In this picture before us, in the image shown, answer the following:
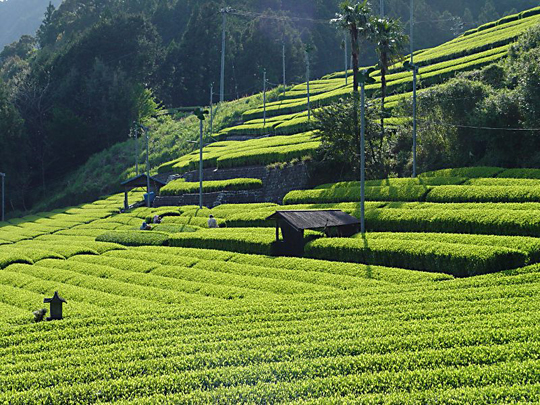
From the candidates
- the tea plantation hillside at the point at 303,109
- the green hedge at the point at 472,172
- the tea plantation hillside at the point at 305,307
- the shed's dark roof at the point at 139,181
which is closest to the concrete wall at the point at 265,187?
the tea plantation hillside at the point at 303,109

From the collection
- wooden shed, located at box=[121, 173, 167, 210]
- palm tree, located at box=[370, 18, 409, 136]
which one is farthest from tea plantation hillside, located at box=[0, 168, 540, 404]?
wooden shed, located at box=[121, 173, 167, 210]

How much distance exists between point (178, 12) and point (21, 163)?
180 feet

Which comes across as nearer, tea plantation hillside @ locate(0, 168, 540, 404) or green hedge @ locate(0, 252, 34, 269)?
tea plantation hillside @ locate(0, 168, 540, 404)

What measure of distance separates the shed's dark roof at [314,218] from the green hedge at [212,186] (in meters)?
18.3

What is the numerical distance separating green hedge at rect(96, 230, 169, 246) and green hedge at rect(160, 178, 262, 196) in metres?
10.7

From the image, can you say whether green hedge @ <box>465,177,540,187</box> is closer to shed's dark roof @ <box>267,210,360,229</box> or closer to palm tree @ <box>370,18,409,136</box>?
shed's dark roof @ <box>267,210,360,229</box>

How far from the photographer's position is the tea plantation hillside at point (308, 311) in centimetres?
1187

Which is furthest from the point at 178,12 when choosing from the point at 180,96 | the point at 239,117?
the point at 239,117

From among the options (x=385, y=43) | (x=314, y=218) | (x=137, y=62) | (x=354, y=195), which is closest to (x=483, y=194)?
(x=314, y=218)

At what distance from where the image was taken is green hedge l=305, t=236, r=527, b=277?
20.4 m

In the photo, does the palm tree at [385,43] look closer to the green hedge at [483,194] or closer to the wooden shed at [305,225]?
the green hedge at [483,194]

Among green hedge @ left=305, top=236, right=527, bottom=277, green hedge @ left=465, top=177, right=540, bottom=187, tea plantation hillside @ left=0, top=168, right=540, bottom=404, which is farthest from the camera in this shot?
green hedge @ left=465, top=177, right=540, bottom=187

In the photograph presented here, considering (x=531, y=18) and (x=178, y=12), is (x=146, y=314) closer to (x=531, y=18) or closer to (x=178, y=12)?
(x=531, y=18)

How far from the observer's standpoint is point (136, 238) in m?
36.5
